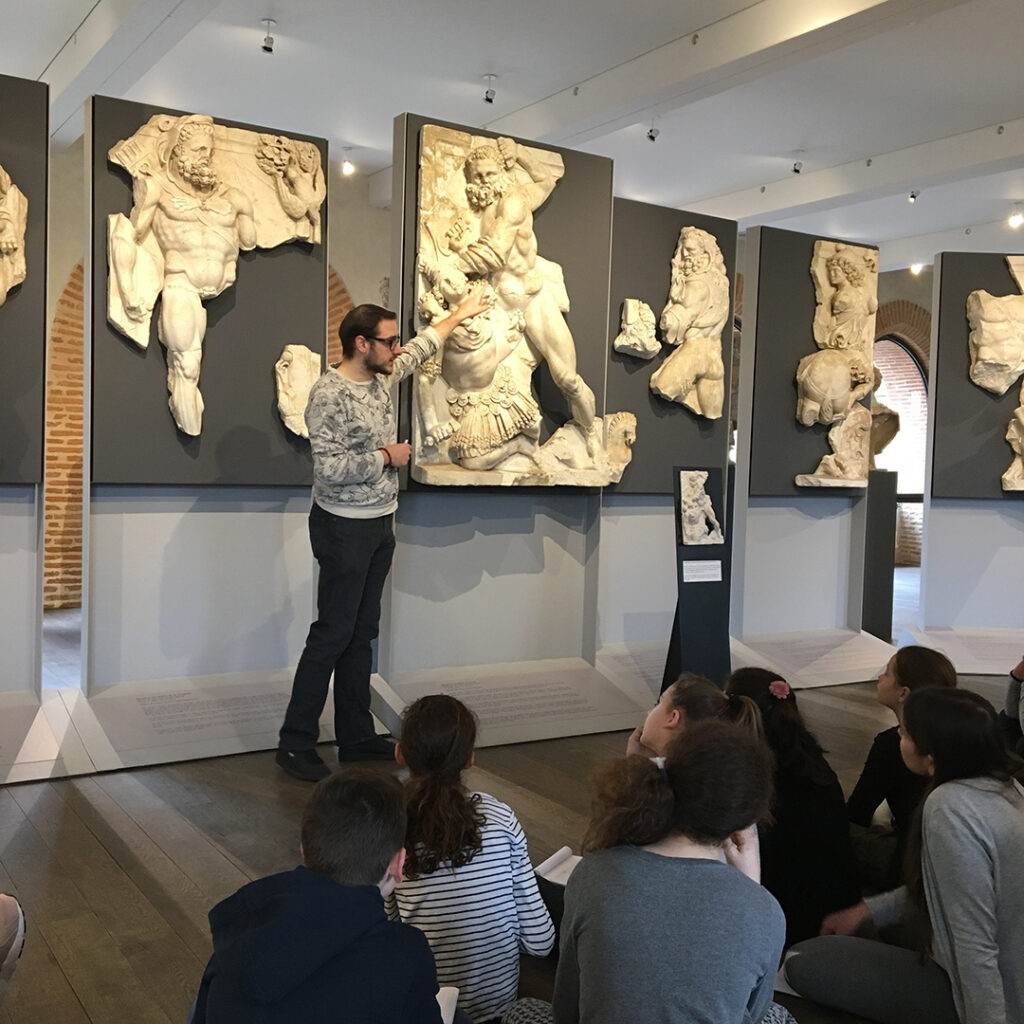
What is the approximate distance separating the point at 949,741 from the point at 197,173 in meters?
3.91

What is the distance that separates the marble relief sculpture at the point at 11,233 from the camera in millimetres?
4484

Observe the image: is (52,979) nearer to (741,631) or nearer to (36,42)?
(741,631)

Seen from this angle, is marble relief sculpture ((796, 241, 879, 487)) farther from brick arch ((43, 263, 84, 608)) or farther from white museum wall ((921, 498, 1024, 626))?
brick arch ((43, 263, 84, 608))

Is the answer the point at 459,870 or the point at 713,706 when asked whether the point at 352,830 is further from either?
the point at 713,706

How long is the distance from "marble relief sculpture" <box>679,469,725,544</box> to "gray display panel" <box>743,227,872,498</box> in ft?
4.62

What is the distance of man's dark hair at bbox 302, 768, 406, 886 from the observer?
1.75 meters

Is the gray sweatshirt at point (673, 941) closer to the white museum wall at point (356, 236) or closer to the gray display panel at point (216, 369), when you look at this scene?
the gray display panel at point (216, 369)

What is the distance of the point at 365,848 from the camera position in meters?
1.75

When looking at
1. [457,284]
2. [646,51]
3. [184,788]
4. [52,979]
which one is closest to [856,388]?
[646,51]

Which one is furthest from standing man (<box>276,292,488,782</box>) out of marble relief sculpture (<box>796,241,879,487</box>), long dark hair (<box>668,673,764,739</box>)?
marble relief sculpture (<box>796,241,879,487</box>)

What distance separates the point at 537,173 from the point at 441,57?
7.51ft

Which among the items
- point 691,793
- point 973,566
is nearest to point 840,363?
point 973,566

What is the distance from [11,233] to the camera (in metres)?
4.50

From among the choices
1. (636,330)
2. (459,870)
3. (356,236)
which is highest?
(356,236)
